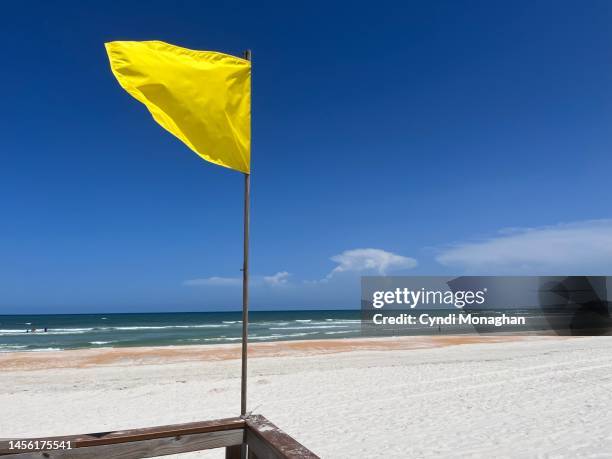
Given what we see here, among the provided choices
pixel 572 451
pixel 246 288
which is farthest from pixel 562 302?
pixel 246 288

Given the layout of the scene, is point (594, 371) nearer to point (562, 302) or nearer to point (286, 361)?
point (286, 361)

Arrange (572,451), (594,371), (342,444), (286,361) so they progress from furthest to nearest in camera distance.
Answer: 1. (286,361)
2. (594,371)
3. (342,444)
4. (572,451)

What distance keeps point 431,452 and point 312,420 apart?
2787mm

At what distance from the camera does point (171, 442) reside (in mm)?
2924

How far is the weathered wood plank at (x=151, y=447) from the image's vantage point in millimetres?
2734

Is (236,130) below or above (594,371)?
above

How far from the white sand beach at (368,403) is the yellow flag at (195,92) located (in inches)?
195

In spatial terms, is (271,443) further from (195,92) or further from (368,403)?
(368,403)

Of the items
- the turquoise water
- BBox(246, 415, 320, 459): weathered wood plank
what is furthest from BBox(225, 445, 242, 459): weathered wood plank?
the turquoise water

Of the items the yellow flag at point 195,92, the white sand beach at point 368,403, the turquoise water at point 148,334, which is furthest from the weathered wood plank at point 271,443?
the turquoise water at point 148,334

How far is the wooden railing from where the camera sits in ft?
8.79

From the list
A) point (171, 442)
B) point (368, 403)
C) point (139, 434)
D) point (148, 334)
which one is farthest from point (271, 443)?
point (148, 334)

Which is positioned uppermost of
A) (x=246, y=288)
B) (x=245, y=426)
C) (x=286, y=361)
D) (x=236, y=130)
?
(x=236, y=130)

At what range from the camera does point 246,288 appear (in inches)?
140
